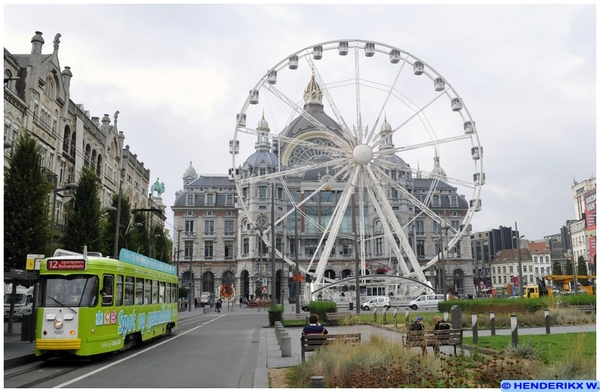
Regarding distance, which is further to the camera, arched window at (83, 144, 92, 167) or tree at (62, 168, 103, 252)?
arched window at (83, 144, 92, 167)

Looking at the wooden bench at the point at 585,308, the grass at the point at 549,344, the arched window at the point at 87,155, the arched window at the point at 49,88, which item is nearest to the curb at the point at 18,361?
the grass at the point at 549,344

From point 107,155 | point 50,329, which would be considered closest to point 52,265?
point 50,329

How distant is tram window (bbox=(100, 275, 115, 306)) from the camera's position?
16656 millimetres

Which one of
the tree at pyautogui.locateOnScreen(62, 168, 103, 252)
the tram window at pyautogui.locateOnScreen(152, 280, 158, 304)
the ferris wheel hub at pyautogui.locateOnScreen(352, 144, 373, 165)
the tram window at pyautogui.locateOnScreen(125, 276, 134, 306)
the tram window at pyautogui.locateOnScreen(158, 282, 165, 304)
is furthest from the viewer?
the ferris wheel hub at pyautogui.locateOnScreen(352, 144, 373, 165)

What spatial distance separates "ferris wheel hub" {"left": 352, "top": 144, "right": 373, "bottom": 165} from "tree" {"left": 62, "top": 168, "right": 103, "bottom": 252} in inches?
740

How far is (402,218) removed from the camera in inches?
3760

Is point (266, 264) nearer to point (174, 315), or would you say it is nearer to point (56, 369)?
point (174, 315)

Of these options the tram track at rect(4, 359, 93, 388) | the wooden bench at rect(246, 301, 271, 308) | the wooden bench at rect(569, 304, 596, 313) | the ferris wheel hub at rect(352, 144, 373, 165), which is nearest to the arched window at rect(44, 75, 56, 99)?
the ferris wheel hub at rect(352, 144, 373, 165)

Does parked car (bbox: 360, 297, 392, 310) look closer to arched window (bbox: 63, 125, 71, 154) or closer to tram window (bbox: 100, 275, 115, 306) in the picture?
arched window (bbox: 63, 125, 71, 154)

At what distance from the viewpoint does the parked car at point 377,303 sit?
50.2 meters

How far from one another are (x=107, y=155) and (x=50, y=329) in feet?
129

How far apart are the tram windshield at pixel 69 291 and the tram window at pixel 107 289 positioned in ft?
0.86

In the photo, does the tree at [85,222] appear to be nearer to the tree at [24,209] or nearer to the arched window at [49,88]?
the tree at [24,209]

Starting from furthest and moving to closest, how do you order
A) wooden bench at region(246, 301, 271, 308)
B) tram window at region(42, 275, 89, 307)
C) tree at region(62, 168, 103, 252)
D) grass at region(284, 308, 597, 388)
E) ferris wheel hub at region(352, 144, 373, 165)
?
wooden bench at region(246, 301, 271, 308)
ferris wheel hub at region(352, 144, 373, 165)
tree at region(62, 168, 103, 252)
tram window at region(42, 275, 89, 307)
grass at region(284, 308, 597, 388)
